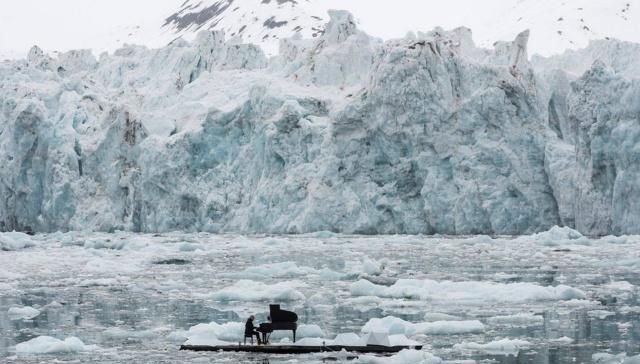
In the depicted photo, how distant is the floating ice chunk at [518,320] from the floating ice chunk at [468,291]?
1905 millimetres

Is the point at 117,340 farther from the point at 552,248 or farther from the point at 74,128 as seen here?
the point at 74,128

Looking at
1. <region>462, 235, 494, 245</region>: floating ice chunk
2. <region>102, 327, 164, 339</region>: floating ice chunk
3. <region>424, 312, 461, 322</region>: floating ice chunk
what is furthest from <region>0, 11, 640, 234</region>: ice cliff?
<region>102, 327, 164, 339</region>: floating ice chunk

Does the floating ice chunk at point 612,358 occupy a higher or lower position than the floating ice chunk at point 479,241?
lower

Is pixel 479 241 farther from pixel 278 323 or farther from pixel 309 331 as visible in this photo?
pixel 278 323

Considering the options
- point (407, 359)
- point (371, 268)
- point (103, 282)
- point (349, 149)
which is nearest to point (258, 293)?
point (371, 268)

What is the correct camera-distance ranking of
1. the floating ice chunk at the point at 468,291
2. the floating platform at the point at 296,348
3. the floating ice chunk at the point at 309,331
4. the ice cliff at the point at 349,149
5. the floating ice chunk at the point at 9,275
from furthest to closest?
the ice cliff at the point at 349,149 → the floating ice chunk at the point at 9,275 → the floating ice chunk at the point at 468,291 → the floating ice chunk at the point at 309,331 → the floating platform at the point at 296,348

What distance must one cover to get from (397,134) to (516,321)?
2461 cm

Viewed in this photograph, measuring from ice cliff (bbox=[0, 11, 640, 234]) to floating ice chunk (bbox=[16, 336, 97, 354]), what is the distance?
79.5ft

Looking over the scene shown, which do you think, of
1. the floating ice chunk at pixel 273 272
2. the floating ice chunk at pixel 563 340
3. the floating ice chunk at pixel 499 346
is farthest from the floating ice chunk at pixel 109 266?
the floating ice chunk at pixel 563 340

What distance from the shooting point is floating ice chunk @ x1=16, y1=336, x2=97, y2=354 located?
11766mm

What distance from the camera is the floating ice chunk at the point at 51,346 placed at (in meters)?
11.8

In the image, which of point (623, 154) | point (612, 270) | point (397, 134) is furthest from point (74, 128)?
point (612, 270)

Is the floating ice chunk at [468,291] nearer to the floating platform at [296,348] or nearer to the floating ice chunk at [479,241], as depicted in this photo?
the floating platform at [296,348]

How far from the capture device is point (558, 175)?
3603 cm
